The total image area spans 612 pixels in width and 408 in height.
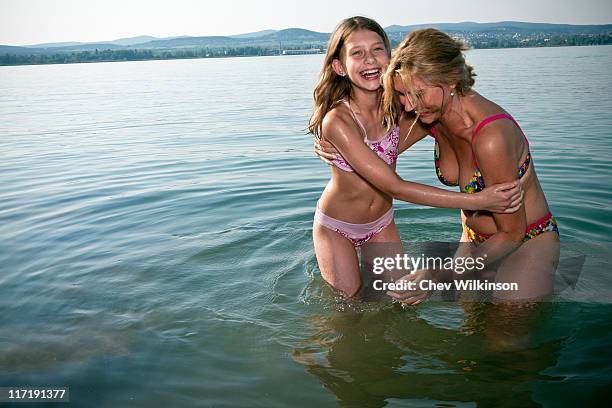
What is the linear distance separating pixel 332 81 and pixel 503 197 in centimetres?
176

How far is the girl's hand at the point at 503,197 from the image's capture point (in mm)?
3502

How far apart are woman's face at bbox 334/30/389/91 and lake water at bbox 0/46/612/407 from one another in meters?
2.08

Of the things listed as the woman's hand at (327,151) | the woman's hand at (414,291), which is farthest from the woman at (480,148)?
the woman's hand at (327,151)

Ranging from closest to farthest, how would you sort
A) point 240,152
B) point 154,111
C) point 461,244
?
point 461,244
point 240,152
point 154,111

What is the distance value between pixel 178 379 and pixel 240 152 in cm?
925

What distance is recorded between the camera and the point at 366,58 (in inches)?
164

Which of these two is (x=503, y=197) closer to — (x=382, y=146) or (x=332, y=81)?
(x=382, y=146)

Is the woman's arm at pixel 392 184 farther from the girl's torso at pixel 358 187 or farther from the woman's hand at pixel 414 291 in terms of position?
the woman's hand at pixel 414 291

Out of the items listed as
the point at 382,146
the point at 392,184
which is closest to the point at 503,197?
the point at 392,184

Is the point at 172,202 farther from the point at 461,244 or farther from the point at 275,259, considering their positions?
the point at 461,244

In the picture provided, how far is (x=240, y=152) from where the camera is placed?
12789mm

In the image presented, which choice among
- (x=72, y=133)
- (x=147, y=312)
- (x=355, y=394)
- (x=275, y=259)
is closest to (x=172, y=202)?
(x=275, y=259)

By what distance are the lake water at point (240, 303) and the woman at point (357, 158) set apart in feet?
2.10

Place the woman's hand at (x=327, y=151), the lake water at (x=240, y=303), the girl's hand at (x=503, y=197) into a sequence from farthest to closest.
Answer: the woman's hand at (x=327, y=151), the lake water at (x=240, y=303), the girl's hand at (x=503, y=197)
